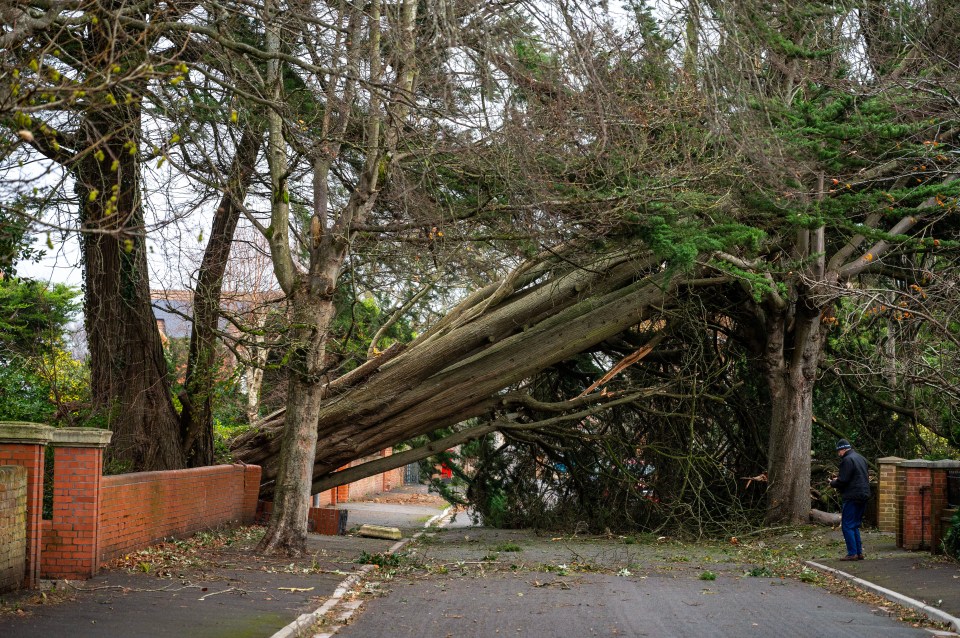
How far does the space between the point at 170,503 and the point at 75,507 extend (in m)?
3.55

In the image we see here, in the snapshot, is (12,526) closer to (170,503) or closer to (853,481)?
(170,503)

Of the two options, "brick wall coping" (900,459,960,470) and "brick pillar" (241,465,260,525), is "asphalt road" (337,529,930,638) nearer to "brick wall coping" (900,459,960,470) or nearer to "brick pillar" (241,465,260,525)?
"brick wall coping" (900,459,960,470)

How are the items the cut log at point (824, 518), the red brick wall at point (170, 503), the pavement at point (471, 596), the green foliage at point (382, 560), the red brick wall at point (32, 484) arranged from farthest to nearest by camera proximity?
the cut log at point (824, 518) < the green foliage at point (382, 560) < the red brick wall at point (170, 503) < the red brick wall at point (32, 484) < the pavement at point (471, 596)

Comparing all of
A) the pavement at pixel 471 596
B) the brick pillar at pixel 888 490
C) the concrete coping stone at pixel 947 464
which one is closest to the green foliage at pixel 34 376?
the pavement at pixel 471 596

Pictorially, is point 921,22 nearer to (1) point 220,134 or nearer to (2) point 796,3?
(2) point 796,3

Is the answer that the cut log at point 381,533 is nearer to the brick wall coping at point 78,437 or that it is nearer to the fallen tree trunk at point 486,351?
the fallen tree trunk at point 486,351

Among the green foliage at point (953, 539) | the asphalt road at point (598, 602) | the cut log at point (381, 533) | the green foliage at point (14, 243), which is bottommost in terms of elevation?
the cut log at point (381, 533)

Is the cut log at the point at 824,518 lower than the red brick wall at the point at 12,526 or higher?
lower

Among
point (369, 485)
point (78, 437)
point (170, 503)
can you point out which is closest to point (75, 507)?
point (78, 437)

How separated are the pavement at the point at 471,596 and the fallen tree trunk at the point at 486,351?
295cm

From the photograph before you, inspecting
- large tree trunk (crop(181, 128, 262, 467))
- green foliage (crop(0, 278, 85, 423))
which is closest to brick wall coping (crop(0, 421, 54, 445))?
green foliage (crop(0, 278, 85, 423))

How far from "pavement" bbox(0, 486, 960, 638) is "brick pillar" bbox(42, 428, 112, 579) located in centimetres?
34

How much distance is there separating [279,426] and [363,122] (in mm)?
7929

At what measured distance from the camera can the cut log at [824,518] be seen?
762 inches
